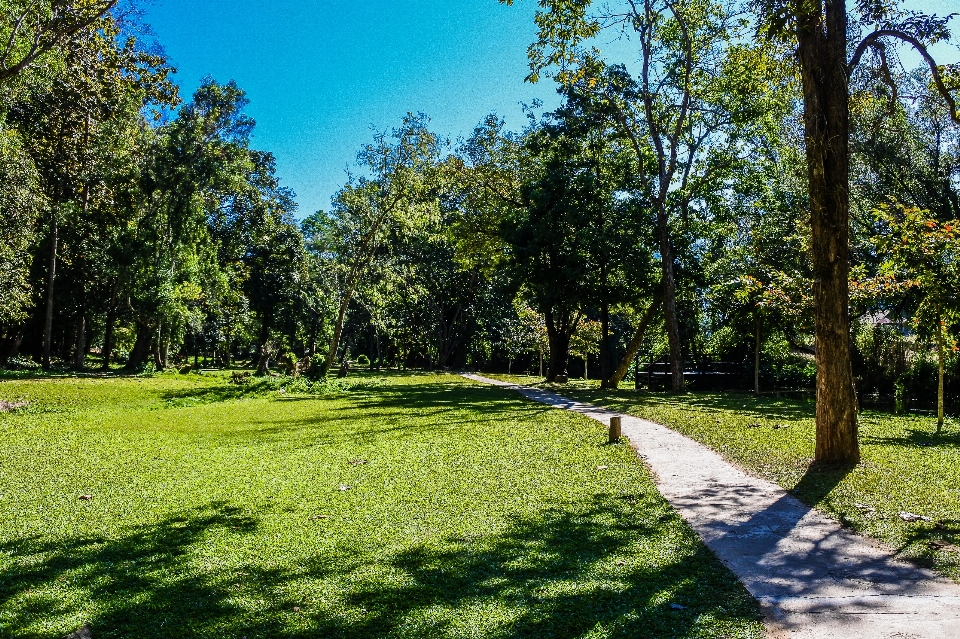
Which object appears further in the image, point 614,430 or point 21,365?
point 21,365

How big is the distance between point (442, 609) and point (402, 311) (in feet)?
151

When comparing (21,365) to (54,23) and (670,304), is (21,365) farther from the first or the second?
(670,304)

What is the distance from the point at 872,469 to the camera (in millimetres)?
7531

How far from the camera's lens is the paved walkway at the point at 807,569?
355 cm

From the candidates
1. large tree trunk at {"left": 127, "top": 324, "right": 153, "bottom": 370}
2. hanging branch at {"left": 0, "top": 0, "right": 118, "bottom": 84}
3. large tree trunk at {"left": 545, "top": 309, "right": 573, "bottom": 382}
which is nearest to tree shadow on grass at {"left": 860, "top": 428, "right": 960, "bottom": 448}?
hanging branch at {"left": 0, "top": 0, "right": 118, "bottom": 84}

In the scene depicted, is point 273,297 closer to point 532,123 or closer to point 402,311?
point 402,311

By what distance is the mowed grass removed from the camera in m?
3.63

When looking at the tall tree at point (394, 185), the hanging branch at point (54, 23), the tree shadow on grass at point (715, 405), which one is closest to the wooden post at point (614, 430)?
the tree shadow on grass at point (715, 405)

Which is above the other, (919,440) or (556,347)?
(556,347)

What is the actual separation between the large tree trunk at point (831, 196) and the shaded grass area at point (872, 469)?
2.50ft

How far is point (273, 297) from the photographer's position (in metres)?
43.3

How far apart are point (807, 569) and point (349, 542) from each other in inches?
134

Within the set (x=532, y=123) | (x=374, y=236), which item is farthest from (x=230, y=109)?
(x=532, y=123)

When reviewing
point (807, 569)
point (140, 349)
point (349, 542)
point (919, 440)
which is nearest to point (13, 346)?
point (140, 349)
